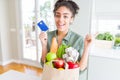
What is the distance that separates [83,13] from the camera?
204 centimetres

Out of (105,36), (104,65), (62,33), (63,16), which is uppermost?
(63,16)

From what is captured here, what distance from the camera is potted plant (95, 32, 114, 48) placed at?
6.91 feet

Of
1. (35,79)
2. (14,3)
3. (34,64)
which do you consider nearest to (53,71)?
(35,79)

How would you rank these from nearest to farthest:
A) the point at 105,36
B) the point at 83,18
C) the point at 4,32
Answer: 1. the point at 83,18
2. the point at 105,36
3. the point at 4,32

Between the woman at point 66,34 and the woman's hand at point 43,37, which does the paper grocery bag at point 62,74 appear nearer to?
the woman at point 66,34

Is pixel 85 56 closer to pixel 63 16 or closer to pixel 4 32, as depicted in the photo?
pixel 63 16

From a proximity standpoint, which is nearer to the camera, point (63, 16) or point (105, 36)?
point (63, 16)

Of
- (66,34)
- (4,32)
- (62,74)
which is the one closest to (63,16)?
(66,34)

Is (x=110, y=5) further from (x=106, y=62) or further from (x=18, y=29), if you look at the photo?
(x=18, y=29)

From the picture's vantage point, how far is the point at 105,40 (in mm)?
2119

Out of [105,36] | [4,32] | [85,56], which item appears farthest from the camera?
[4,32]

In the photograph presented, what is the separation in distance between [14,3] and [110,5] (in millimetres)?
2543

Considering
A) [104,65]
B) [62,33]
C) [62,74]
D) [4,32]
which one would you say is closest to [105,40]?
[104,65]

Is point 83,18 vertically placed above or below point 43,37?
above
